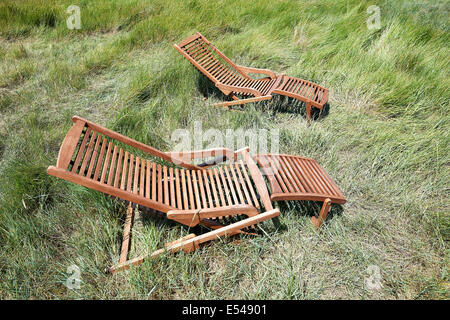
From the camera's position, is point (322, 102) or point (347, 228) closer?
point (347, 228)

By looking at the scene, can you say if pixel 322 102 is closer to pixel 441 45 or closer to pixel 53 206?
pixel 441 45

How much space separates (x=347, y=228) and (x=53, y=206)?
2.70m

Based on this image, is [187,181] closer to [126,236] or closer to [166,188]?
[166,188]

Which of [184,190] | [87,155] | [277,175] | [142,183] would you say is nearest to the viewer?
[87,155]

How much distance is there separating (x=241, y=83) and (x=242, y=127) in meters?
1.09

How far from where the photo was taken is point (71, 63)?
4.68 meters

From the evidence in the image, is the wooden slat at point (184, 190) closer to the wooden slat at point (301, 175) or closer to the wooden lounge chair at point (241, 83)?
the wooden slat at point (301, 175)

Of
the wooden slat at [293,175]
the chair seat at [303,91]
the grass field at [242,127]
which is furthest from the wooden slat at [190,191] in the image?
the chair seat at [303,91]

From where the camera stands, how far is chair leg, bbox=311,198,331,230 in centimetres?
238

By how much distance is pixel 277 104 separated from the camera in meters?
4.25

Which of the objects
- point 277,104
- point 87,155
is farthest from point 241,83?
point 87,155

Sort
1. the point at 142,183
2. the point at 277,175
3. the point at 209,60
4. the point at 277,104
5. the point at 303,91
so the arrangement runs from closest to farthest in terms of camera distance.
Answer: the point at 142,183 < the point at 277,175 < the point at 303,91 < the point at 277,104 < the point at 209,60

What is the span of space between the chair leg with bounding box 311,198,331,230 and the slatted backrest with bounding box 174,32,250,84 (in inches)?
99.7
